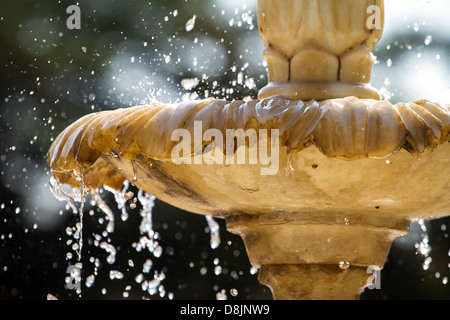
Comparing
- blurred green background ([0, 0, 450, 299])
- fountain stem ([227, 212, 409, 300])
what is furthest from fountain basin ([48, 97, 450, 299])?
blurred green background ([0, 0, 450, 299])

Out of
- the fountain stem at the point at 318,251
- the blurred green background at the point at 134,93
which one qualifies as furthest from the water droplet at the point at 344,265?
the blurred green background at the point at 134,93

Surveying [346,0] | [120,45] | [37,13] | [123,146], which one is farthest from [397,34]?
[123,146]

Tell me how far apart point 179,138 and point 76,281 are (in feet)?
21.5

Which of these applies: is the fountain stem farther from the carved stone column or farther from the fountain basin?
the carved stone column

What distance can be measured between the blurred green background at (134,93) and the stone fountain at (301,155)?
4754 mm

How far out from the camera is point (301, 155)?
2.48m

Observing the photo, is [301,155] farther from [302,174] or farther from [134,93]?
[134,93]

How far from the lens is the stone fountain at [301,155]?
2.28 meters

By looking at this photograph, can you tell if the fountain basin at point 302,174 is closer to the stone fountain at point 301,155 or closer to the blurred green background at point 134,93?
the stone fountain at point 301,155

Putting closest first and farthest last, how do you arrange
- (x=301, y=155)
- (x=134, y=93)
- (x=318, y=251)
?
(x=301, y=155) → (x=318, y=251) → (x=134, y=93)

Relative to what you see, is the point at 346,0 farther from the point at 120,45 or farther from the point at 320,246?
the point at 120,45

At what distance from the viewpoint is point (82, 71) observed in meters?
8.26

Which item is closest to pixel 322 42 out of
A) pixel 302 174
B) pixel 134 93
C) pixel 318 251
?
pixel 302 174

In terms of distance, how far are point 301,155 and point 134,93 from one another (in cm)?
563
